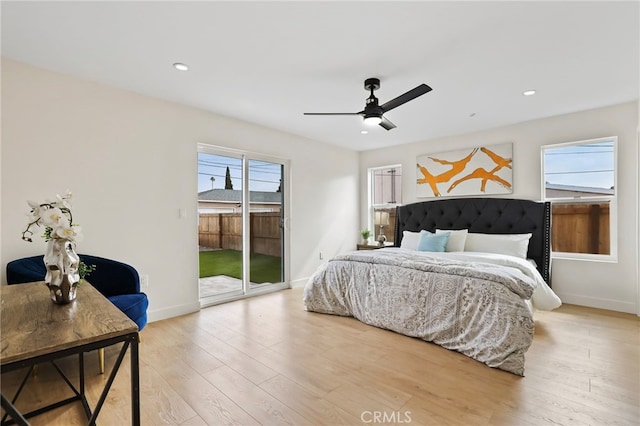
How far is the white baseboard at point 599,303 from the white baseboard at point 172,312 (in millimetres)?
4525

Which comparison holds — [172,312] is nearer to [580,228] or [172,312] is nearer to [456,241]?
[456,241]

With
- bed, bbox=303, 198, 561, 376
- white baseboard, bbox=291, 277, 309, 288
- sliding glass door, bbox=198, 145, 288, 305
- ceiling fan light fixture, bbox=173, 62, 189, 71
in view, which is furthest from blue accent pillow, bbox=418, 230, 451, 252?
ceiling fan light fixture, bbox=173, 62, 189, 71

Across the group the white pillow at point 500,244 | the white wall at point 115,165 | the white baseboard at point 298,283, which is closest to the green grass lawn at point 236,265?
the white baseboard at point 298,283

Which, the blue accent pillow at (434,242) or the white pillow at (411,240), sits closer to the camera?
the blue accent pillow at (434,242)

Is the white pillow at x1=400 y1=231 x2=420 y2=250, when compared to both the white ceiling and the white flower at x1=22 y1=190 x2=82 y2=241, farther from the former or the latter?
the white flower at x1=22 y1=190 x2=82 y2=241

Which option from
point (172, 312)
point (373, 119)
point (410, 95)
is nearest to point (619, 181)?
point (410, 95)

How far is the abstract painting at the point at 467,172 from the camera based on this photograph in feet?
14.4

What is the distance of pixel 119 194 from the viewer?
3.15m

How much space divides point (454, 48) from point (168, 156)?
9.86 feet

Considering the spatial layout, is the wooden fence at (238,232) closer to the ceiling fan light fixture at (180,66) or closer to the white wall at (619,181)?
the ceiling fan light fixture at (180,66)

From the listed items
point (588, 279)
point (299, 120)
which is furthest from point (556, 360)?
point (299, 120)

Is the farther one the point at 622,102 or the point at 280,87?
the point at 622,102

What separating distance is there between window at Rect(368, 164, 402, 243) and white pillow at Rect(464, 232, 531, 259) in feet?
5.24

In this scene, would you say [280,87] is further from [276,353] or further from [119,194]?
[276,353]
